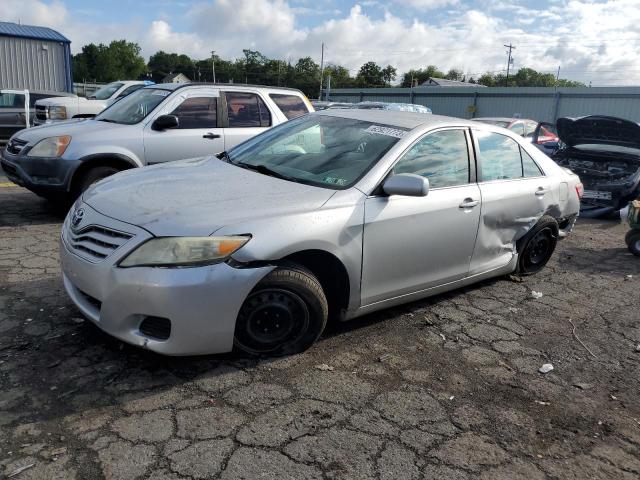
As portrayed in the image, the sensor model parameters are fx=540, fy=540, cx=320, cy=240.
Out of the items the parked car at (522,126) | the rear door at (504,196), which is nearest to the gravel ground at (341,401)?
the rear door at (504,196)

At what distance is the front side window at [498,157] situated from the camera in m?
4.46

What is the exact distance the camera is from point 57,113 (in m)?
12.0

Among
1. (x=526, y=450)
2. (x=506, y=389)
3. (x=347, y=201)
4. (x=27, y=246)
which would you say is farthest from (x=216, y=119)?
(x=526, y=450)

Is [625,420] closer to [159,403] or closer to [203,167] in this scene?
[159,403]

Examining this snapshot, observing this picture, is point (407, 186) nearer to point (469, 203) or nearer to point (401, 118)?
point (469, 203)

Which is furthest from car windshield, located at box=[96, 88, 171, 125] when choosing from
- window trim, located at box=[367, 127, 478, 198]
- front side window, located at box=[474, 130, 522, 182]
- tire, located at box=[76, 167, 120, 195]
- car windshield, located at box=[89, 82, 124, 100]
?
car windshield, located at box=[89, 82, 124, 100]

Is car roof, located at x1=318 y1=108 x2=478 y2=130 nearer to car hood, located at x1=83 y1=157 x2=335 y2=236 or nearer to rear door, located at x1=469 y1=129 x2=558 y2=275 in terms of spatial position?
rear door, located at x1=469 y1=129 x2=558 y2=275

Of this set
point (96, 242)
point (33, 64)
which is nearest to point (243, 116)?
Result: point (96, 242)

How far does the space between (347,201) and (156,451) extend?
1.82m

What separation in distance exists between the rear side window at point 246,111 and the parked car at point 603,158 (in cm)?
525

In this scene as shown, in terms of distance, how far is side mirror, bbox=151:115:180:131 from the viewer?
6422 millimetres

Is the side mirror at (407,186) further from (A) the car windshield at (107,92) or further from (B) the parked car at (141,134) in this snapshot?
(A) the car windshield at (107,92)

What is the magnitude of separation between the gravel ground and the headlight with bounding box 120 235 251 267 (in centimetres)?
70

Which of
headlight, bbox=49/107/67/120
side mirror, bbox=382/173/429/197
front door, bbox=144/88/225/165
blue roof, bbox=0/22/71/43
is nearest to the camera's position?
side mirror, bbox=382/173/429/197
